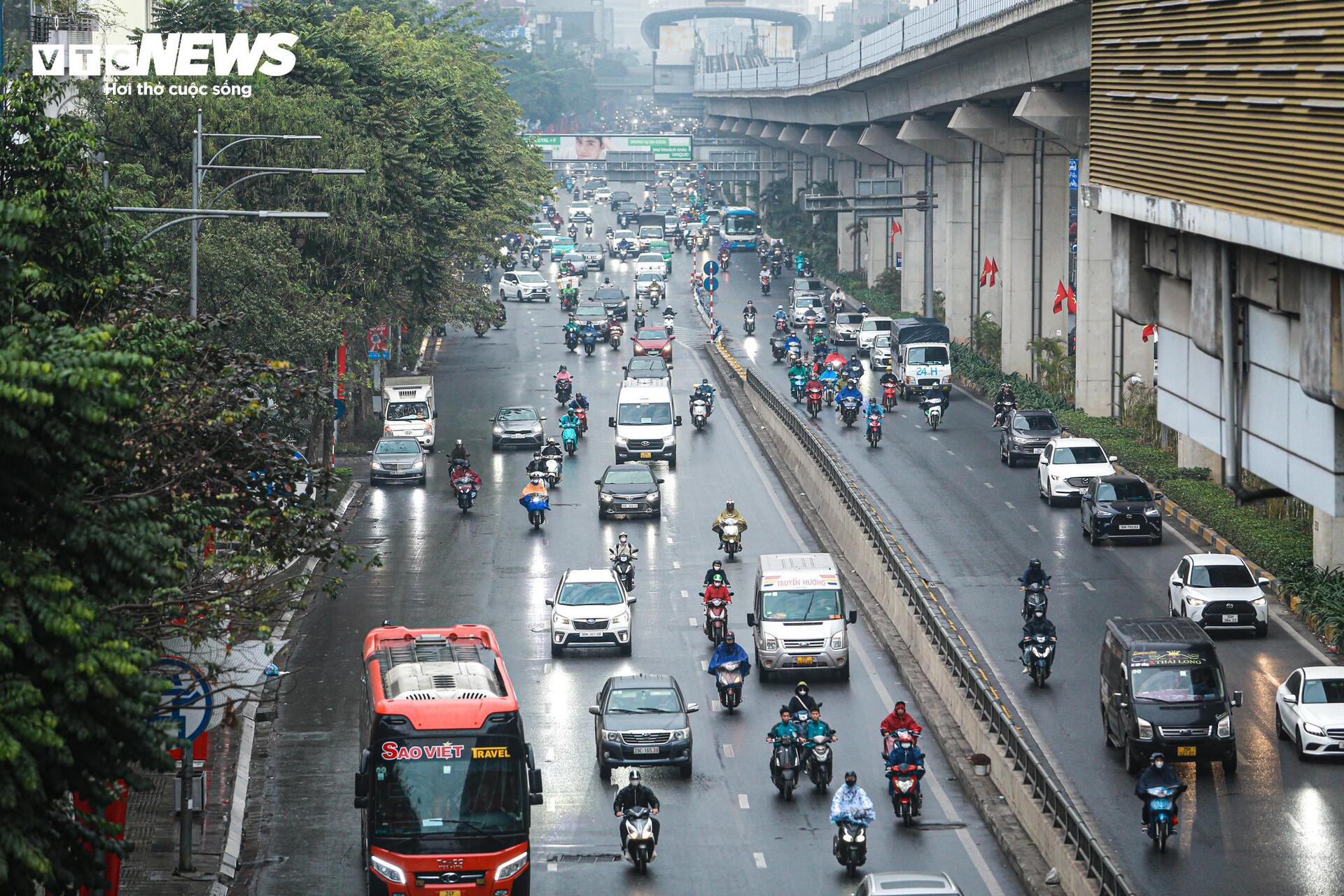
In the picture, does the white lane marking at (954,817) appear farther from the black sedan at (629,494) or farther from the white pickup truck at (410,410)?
the white pickup truck at (410,410)

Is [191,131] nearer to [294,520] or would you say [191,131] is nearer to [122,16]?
[122,16]

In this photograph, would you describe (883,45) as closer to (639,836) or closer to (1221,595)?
(1221,595)

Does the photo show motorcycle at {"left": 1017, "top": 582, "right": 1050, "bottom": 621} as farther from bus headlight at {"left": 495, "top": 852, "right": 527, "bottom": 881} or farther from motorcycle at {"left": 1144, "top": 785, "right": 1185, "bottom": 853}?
bus headlight at {"left": 495, "top": 852, "right": 527, "bottom": 881}

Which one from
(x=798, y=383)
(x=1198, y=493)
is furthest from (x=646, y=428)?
(x=1198, y=493)

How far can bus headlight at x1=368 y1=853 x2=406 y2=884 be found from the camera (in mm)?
22562

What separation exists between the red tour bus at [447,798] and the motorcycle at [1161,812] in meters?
8.05

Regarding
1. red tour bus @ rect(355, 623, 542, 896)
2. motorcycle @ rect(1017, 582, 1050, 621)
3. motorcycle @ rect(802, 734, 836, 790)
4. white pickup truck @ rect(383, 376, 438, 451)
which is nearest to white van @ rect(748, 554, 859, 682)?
motorcycle @ rect(1017, 582, 1050, 621)

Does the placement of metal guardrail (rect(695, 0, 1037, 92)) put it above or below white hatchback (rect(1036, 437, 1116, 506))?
above

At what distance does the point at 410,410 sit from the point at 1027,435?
765 inches

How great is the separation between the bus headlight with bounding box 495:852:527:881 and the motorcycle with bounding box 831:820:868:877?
442 cm

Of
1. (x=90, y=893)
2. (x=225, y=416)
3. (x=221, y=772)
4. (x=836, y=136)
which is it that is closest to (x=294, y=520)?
(x=225, y=416)

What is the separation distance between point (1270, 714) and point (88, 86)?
32965 millimetres

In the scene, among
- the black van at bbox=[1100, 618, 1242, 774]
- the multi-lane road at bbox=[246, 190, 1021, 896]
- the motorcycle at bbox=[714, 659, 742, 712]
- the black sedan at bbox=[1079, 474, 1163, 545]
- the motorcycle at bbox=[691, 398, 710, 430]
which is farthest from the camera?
the motorcycle at bbox=[691, 398, 710, 430]

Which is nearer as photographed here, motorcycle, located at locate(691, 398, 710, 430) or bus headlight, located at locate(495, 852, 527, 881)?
bus headlight, located at locate(495, 852, 527, 881)
